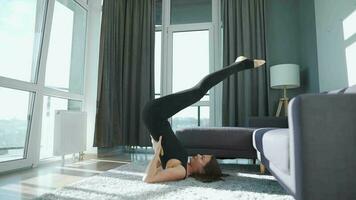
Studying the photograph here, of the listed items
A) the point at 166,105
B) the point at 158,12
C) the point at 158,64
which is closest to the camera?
the point at 166,105

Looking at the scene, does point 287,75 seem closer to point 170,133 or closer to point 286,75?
point 286,75

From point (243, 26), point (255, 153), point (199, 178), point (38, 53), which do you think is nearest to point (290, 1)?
point (243, 26)

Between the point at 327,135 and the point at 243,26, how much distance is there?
3.43 m

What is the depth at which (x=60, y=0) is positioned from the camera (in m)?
3.82

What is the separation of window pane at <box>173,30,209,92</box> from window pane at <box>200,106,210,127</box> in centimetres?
48

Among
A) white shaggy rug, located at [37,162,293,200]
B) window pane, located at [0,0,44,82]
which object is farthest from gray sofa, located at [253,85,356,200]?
window pane, located at [0,0,44,82]

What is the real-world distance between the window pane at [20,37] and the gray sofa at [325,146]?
290 centimetres

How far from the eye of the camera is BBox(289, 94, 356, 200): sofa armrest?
1015mm

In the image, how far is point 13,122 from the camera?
9.70 ft

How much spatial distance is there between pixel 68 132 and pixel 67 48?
4.78ft

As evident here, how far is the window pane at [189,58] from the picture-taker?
455 centimetres

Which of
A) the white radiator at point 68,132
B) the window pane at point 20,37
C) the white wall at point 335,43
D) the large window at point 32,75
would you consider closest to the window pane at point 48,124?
the large window at point 32,75

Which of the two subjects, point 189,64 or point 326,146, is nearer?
point 326,146

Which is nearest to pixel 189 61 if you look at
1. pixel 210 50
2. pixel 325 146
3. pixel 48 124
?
pixel 210 50
